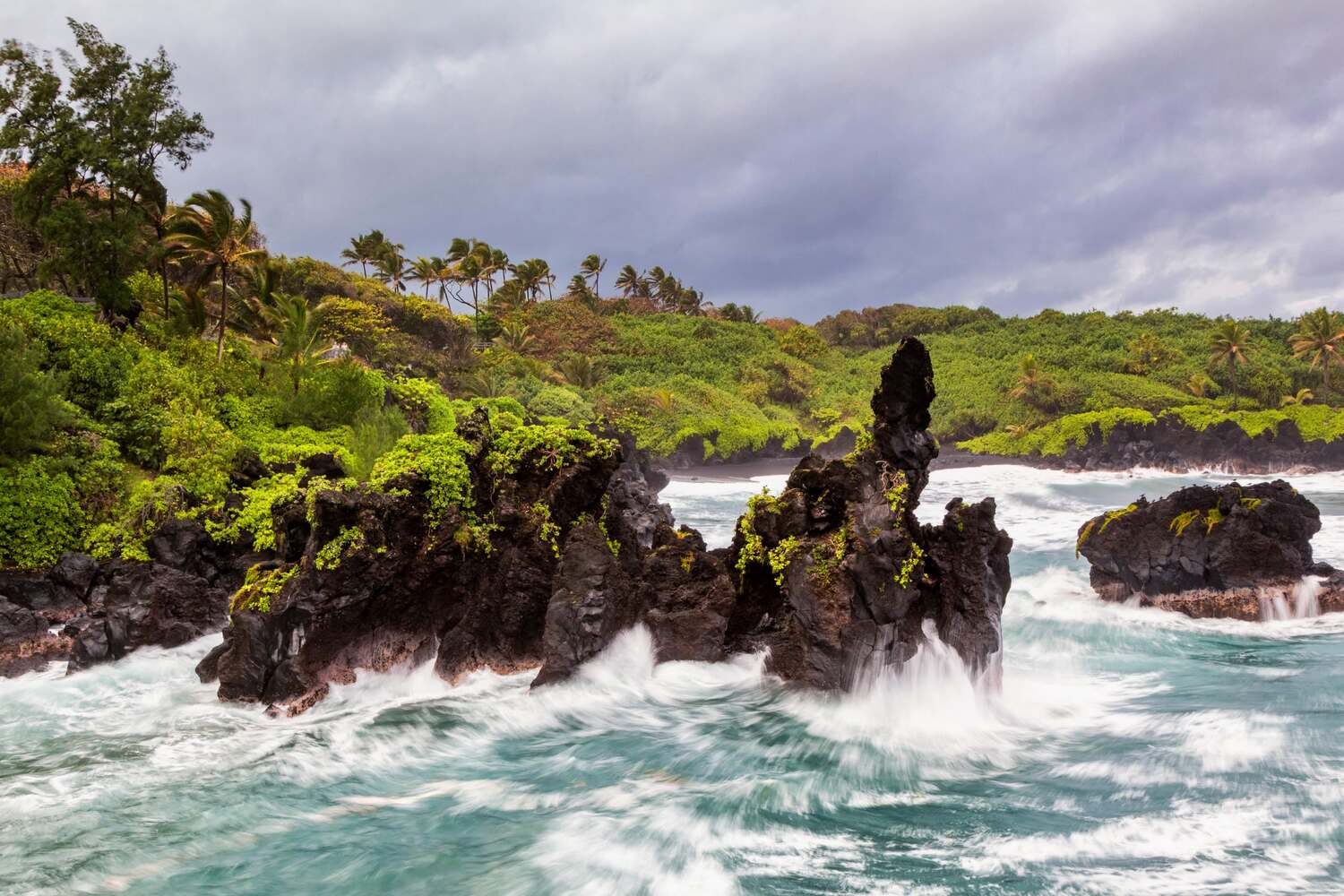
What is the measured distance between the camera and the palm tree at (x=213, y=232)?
24.8 m

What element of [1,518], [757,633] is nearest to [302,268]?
[1,518]

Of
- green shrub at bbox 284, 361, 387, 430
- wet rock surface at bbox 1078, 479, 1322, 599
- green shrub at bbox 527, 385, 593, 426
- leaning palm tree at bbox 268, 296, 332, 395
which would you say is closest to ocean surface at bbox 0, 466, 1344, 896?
wet rock surface at bbox 1078, 479, 1322, 599

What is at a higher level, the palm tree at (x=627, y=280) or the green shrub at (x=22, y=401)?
the palm tree at (x=627, y=280)

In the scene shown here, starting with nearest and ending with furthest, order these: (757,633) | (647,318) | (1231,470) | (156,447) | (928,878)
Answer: (928,878) < (757,633) < (156,447) < (1231,470) < (647,318)

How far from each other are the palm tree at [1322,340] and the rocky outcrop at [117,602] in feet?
244

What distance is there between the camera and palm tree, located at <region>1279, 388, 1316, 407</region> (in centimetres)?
5959

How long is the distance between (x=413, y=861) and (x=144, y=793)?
3.68 meters

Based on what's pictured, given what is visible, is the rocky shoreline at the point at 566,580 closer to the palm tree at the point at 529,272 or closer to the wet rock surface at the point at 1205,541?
the wet rock surface at the point at 1205,541

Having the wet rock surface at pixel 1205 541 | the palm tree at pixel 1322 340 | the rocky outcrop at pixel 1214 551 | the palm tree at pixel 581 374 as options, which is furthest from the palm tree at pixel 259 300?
the palm tree at pixel 1322 340

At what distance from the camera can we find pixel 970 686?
10.4 m

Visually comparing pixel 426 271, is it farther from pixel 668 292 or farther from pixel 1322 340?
pixel 1322 340

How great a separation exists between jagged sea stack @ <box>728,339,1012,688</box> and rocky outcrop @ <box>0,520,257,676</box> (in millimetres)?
10417

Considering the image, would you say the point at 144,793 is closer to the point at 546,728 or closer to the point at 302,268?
the point at 546,728

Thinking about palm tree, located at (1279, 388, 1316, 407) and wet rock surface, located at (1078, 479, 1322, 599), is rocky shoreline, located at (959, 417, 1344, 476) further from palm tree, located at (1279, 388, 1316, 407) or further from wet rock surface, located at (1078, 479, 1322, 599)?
wet rock surface, located at (1078, 479, 1322, 599)
